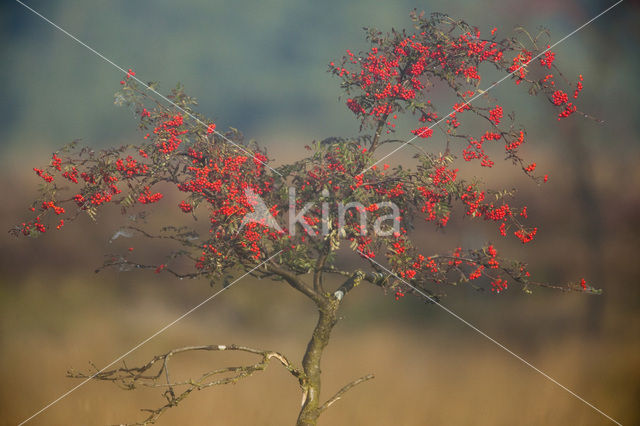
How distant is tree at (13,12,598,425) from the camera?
3.27m

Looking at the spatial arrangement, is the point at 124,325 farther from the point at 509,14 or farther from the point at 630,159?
the point at 630,159

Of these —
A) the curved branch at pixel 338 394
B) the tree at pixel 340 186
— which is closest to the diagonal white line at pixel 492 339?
the tree at pixel 340 186

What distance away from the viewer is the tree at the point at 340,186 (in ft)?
10.7

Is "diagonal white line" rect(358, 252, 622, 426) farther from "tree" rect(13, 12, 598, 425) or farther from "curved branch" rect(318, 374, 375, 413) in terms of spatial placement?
"curved branch" rect(318, 374, 375, 413)

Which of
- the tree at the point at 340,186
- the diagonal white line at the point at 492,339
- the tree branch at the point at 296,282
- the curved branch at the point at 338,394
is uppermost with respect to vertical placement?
the tree at the point at 340,186

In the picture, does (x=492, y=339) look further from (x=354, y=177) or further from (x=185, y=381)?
(x=185, y=381)

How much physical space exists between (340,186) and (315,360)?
38.3 inches

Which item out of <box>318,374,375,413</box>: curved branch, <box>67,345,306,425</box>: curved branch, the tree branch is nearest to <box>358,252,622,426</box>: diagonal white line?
Answer: the tree branch

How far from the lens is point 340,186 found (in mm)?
3281

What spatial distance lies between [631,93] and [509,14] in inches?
36.8

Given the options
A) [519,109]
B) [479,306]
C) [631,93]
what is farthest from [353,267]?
[631,93]

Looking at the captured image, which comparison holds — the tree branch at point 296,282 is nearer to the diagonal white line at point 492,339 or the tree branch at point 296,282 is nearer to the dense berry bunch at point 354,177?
the dense berry bunch at point 354,177

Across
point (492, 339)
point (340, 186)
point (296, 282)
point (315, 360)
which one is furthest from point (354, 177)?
point (492, 339)

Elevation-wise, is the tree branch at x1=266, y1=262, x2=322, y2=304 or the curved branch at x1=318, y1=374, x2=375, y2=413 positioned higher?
the tree branch at x1=266, y1=262, x2=322, y2=304
